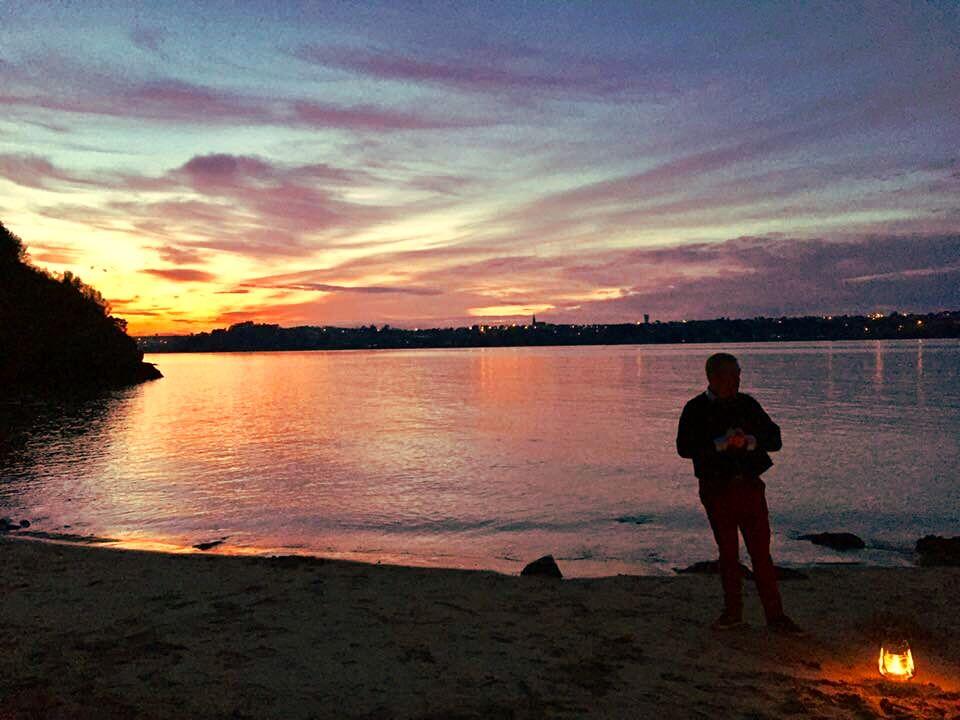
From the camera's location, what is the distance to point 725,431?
24.3 feet

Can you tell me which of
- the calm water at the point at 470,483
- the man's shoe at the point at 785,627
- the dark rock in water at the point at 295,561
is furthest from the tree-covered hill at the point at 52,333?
the man's shoe at the point at 785,627

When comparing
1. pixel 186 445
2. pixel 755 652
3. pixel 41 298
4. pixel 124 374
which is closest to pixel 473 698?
pixel 755 652

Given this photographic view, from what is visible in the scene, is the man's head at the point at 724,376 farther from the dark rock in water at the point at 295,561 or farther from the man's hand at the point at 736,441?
the dark rock in water at the point at 295,561

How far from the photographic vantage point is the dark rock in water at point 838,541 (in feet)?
53.2

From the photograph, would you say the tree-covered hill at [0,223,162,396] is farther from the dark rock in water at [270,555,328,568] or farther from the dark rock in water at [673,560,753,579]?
the dark rock in water at [673,560,753,579]

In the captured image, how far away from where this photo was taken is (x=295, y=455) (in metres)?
35.3

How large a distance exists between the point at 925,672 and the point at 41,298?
100316 mm

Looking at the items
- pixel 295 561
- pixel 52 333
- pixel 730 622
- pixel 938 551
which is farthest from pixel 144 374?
pixel 730 622

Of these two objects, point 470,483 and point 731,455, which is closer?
point 731,455

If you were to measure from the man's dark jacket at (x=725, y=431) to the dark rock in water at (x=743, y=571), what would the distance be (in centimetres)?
478

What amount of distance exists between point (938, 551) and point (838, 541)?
2337 millimetres

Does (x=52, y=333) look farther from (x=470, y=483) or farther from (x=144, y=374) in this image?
(x=470, y=483)

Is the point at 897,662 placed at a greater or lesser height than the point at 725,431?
lesser

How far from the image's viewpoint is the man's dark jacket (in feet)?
24.2
